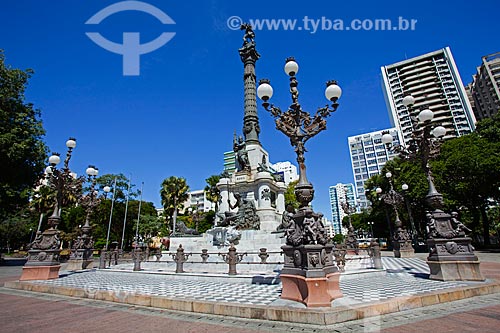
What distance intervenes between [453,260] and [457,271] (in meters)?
0.33

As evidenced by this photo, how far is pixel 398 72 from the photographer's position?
85.6 meters

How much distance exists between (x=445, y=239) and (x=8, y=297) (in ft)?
48.7

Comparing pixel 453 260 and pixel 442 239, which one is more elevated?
pixel 442 239

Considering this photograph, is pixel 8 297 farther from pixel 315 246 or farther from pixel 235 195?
pixel 235 195

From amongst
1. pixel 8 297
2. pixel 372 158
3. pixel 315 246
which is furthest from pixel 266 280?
pixel 372 158

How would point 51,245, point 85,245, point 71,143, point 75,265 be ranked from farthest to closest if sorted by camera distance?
1. point 85,245
2. point 75,265
3. point 71,143
4. point 51,245

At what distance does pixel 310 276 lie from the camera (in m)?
5.49

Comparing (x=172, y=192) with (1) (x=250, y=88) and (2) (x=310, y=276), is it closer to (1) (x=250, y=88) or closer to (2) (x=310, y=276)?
(1) (x=250, y=88)

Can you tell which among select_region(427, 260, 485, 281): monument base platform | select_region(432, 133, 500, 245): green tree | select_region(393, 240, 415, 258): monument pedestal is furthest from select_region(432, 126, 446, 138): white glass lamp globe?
select_region(432, 133, 500, 245): green tree

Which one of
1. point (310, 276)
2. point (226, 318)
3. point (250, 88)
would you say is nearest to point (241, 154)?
point (250, 88)

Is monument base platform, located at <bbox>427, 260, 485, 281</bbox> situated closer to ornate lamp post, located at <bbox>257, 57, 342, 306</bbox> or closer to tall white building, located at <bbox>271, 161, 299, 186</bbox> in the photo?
ornate lamp post, located at <bbox>257, 57, 342, 306</bbox>

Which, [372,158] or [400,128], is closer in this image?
[400,128]

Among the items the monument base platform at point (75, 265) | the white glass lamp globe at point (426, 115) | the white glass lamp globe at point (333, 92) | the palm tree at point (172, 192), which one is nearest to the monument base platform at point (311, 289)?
the white glass lamp globe at point (333, 92)

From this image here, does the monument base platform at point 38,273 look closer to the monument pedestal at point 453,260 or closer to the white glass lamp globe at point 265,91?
the white glass lamp globe at point 265,91
